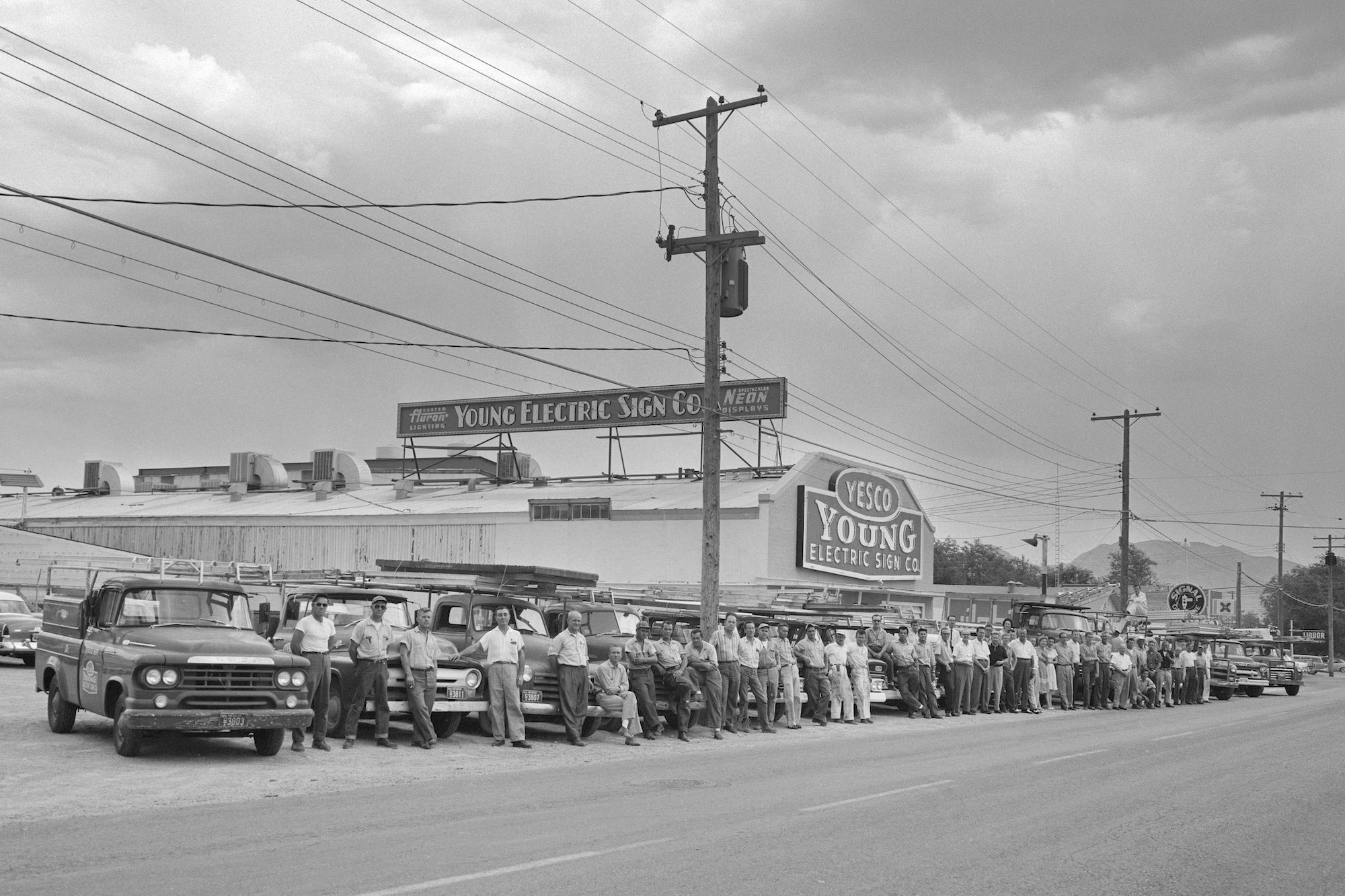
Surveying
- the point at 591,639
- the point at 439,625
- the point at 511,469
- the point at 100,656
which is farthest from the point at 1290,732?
the point at 511,469

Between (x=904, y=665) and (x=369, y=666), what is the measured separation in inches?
481

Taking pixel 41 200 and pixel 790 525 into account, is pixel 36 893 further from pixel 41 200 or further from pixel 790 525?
pixel 790 525

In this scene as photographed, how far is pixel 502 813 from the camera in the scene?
10.4 meters

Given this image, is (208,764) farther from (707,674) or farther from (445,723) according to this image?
(707,674)

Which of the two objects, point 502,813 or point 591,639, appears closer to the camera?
point 502,813

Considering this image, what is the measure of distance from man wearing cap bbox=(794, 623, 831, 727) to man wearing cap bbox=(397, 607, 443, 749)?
828cm

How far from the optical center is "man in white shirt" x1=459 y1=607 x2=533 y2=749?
16375mm

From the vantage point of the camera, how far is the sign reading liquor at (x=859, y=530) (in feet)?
144

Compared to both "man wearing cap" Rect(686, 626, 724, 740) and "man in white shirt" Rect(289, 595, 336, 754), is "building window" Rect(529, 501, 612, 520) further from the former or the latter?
"man in white shirt" Rect(289, 595, 336, 754)

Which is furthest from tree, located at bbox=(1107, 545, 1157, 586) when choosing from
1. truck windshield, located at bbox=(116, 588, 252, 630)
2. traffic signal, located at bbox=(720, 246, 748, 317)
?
truck windshield, located at bbox=(116, 588, 252, 630)

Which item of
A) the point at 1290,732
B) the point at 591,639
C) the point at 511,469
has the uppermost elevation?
Result: the point at 511,469

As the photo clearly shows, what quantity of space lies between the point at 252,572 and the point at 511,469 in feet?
107

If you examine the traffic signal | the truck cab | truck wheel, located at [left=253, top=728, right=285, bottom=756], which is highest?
the traffic signal

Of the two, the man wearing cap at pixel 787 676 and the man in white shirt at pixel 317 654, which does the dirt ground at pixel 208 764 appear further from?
the man wearing cap at pixel 787 676
